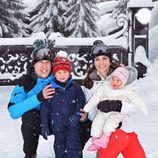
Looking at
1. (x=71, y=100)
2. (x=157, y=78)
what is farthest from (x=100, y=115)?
(x=157, y=78)

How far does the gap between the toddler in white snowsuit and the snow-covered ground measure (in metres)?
1.30

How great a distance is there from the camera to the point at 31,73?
435 centimetres

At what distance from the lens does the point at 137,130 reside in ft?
20.8

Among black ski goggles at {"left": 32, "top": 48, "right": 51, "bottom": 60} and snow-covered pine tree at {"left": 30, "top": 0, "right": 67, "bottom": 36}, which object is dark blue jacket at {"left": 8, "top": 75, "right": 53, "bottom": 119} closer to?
black ski goggles at {"left": 32, "top": 48, "right": 51, "bottom": 60}

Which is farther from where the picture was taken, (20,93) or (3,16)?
(3,16)

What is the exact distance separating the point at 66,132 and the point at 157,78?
5534 mm

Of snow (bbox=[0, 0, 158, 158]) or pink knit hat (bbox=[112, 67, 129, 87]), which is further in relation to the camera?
snow (bbox=[0, 0, 158, 158])

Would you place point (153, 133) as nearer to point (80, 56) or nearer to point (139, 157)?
point (139, 157)

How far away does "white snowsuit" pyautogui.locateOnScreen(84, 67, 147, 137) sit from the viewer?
375cm

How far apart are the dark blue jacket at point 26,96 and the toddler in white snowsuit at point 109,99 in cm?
58

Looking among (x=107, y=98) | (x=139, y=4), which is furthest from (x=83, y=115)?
(x=139, y=4)

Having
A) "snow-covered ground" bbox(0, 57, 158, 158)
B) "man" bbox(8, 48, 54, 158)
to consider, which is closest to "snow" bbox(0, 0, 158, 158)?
"snow-covered ground" bbox(0, 57, 158, 158)

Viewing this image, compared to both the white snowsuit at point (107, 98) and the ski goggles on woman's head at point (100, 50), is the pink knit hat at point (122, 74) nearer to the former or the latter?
the white snowsuit at point (107, 98)

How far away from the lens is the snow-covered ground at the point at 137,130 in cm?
520
